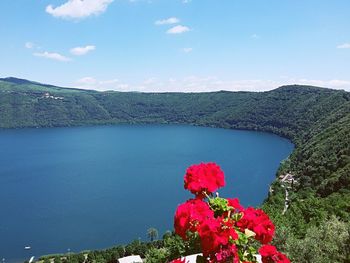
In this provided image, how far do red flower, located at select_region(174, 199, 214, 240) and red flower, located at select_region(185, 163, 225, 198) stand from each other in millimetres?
360

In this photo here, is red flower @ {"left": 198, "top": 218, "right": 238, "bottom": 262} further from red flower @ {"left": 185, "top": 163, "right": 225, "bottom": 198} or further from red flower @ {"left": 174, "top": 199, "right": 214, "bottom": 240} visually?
red flower @ {"left": 185, "top": 163, "right": 225, "bottom": 198}

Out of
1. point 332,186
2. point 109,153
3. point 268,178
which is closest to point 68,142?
point 109,153

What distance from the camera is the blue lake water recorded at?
226ft

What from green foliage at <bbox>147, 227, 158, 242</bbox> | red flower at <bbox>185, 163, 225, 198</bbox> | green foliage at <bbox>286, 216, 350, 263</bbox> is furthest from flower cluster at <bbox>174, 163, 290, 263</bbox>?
green foliage at <bbox>147, 227, 158, 242</bbox>

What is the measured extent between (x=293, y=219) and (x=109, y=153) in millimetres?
128933

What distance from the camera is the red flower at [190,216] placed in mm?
4477

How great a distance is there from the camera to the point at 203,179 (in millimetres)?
5027

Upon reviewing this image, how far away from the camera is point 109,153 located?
521 feet

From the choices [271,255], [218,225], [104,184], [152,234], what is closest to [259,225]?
[271,255]

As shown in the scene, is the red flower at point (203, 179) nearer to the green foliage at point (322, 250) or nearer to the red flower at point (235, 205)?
the red flower at point (235, 205)

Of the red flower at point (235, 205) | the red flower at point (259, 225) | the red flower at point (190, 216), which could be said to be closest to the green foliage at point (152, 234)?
the red flower at point (235, 205)

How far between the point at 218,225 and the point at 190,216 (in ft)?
1.33

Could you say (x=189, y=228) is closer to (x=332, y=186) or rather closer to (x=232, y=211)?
(x=232, y=211)

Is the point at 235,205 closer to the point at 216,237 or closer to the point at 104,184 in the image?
the point at 216,237
